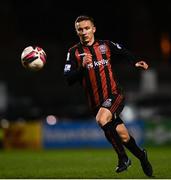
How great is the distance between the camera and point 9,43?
135ft

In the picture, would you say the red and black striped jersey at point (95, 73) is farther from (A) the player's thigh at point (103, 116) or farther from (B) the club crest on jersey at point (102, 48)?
(A) the player's thigh at point (103, 116)

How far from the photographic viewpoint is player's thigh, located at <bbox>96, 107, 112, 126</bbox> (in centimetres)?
880

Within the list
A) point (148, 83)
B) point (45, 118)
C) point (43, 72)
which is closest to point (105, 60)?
point (45, 118)

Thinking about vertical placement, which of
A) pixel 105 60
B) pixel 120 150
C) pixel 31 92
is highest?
pixel 105 60

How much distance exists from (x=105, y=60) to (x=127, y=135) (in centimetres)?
104

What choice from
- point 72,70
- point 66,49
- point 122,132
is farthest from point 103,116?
point 66,49

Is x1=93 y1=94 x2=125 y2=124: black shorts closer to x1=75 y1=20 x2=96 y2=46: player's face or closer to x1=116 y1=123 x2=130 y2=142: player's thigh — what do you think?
x1=116 y1=123 x2=130 y2=142: player's thigh

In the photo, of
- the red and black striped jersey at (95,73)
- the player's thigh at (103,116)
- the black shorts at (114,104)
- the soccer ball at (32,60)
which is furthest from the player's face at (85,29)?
the player's thigh at (103,116)

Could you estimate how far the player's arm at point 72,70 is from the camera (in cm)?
888

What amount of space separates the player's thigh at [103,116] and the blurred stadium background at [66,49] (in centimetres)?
1986

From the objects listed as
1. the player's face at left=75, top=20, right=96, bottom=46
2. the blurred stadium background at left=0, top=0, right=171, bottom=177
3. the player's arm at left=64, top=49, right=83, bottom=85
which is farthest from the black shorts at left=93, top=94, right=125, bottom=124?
the blurred stadium background at left=0, top=0, right=171, bottom=177

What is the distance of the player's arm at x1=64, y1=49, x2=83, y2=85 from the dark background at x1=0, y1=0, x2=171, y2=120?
25171mm

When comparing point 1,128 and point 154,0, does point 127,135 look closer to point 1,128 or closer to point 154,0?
point 1,128

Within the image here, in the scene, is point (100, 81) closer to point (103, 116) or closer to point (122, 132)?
point (103, 116)
